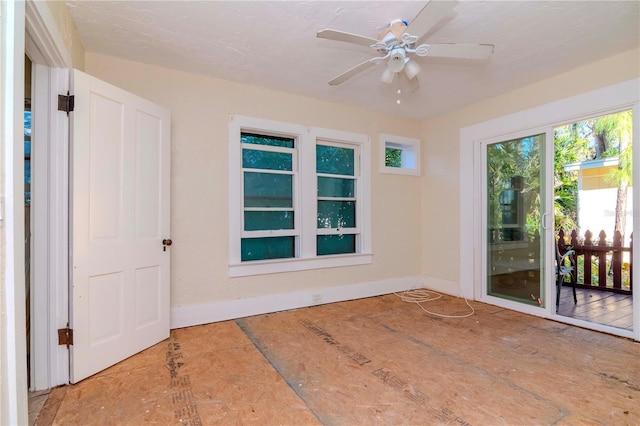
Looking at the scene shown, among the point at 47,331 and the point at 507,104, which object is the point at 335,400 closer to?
the point at 47,331

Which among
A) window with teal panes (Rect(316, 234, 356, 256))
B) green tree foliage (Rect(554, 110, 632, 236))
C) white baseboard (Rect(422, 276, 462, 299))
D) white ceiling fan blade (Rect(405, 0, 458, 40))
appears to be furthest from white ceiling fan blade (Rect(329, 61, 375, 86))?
green tree foliage (Rect(554, 110, 632, 236))

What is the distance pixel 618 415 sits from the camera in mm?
1672

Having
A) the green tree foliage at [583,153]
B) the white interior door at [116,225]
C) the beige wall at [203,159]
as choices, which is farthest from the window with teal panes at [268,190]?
the green tree foliage at [583,153]

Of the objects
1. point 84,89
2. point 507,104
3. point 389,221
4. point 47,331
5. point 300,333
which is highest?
point 507,104

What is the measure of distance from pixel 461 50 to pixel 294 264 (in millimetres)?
2695

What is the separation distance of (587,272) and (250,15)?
5.91m

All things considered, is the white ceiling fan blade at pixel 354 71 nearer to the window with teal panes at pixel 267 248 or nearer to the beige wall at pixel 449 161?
the window with teal panes at pixel 267 248

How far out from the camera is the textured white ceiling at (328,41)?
2146 millimetres

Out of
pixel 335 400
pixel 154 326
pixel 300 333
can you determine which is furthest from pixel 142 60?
pixel 335 400

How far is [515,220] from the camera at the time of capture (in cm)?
367

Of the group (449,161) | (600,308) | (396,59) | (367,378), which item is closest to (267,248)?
(367,378)

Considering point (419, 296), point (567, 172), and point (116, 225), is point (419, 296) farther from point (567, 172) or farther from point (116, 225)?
point (567, 172)

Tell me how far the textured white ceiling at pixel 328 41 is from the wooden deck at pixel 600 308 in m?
2.65

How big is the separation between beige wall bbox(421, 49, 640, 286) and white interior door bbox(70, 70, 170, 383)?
360 cm
